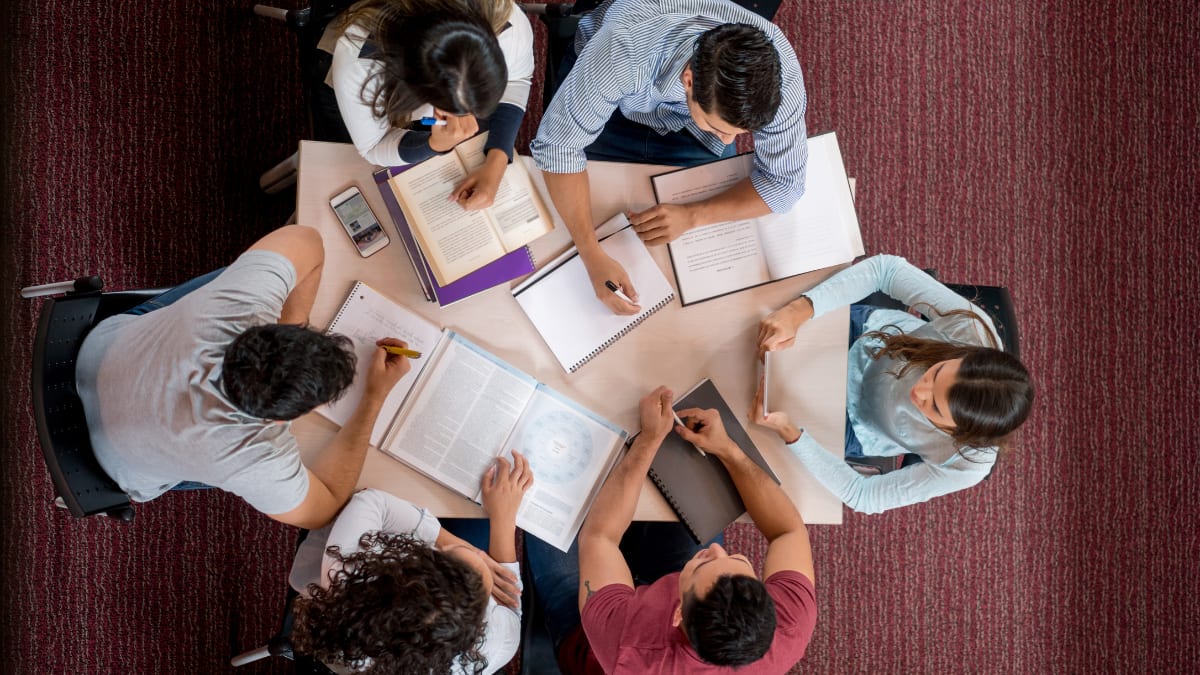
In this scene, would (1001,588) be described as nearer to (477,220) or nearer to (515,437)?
(515,437)

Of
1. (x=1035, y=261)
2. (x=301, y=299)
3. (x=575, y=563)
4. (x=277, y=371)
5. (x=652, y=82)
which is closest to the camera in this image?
(x=277, y=371)

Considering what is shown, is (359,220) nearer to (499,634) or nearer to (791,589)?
(499,634)

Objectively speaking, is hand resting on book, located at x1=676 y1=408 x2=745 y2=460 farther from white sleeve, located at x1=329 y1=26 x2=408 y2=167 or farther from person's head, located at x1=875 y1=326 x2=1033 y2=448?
white sleeve, located at x1=329 y1=26 x2=408 y2=167

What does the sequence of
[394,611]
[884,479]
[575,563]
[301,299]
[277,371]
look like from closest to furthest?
1. [277,371]
2. [394,611]
3. [301,299]
4. [884,479]
5. [575,563]

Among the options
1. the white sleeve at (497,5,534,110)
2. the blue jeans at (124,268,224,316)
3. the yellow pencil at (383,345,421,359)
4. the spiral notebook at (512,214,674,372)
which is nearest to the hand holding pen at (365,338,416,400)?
the yellow pencil at (383,345,421,359)

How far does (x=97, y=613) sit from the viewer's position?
2057 mm

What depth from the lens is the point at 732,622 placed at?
1.32m

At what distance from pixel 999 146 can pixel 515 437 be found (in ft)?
6.33

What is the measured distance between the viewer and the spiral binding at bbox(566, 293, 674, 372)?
153 centimetres

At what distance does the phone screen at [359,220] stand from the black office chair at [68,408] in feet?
1.38

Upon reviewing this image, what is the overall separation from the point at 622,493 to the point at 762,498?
11.3 inches

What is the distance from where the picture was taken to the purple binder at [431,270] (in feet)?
4.76

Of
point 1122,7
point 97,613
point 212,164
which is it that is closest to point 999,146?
point 1122,7

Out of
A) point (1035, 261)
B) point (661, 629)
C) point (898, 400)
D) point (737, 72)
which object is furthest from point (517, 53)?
point (1035, 261)
